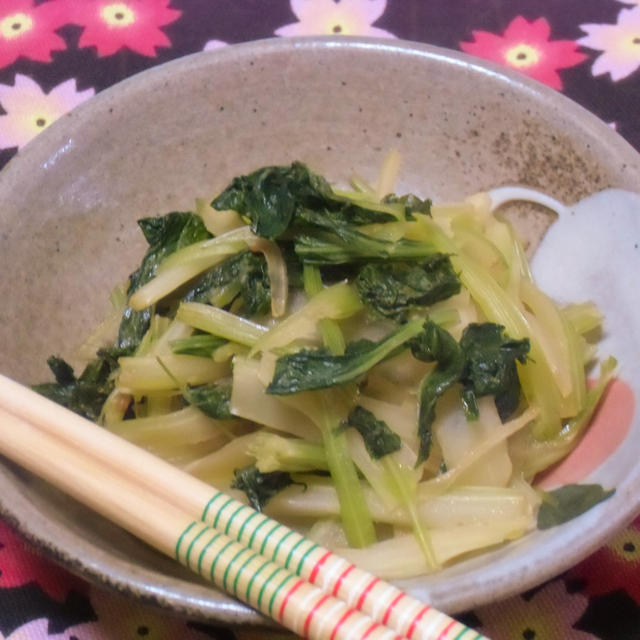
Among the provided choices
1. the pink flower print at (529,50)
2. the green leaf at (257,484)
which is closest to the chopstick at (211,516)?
the green leaf at (257,484)

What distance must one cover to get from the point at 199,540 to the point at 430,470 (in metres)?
0.54

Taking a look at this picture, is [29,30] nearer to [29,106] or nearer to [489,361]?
[29,106]

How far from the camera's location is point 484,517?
56.7 inches

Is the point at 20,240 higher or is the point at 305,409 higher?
the point at 20,240

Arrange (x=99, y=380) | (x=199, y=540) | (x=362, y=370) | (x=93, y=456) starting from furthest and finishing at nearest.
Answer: (x=99, y=380)
(x=362, y=370)
(x=93, y=456)
(x=199, y=540)

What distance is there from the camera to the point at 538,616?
61.4 inches

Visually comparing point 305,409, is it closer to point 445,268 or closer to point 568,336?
point 445,268

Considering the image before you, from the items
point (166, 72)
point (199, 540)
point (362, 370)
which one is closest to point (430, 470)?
point (362, 370)

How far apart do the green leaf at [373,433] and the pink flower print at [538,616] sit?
39 cm

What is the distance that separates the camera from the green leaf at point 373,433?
146 centimetres

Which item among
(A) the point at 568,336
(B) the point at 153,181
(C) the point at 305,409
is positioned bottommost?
(C) the point at 305,409

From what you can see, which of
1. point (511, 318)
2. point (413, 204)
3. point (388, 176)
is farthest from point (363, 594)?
point (388, 176)

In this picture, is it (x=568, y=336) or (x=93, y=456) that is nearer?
(x=93, y=456)

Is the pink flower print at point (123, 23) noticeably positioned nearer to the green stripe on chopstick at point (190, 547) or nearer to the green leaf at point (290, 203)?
the green leaf at point (290, 203)
